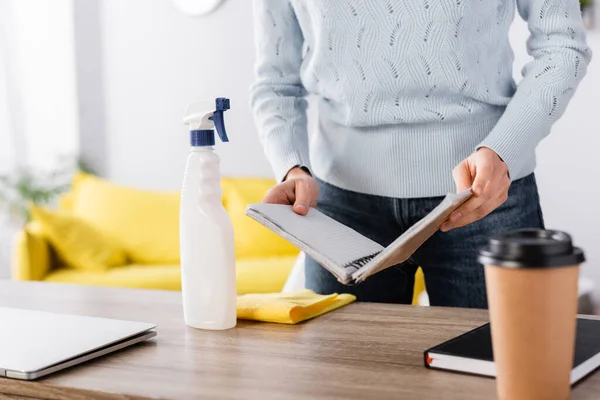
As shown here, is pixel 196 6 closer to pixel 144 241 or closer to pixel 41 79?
pixel 41 79

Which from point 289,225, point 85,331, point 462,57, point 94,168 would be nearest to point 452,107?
point 462,57

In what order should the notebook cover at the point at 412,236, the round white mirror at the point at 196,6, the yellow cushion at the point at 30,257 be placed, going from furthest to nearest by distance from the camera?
1. the round white mirror at the point at 196,6
2. the yellow cushion at the point at 30,257
3. the notebook cover at the point at 412,236

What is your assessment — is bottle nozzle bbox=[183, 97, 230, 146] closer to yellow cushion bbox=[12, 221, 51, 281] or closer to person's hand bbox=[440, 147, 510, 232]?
person's hand bbox=[440, 147, 510, 232]

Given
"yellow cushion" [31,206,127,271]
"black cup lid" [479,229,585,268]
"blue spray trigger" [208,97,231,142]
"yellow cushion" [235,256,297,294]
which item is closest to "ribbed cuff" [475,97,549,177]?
"blue spray trigger" [208,97,231,142]

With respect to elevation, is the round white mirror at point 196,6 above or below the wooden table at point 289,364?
above

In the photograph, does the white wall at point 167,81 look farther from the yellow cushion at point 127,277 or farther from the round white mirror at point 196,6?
the yellow cushion at point 127,277

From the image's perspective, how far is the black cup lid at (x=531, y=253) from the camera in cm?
62

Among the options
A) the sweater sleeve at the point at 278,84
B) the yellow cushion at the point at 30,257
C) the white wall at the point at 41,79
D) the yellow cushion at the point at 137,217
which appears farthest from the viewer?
the white wall at the point at 41,79

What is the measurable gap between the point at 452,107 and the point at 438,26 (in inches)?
5.1

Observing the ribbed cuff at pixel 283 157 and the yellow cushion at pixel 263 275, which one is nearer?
the ribbed cuff at pixel 283 157

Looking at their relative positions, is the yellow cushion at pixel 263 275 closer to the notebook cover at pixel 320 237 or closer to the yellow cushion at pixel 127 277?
the yellow cushion at pixel 127 277

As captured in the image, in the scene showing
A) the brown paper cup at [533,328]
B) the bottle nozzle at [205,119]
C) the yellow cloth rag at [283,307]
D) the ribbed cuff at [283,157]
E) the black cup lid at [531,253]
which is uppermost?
the bottle nozzle at [205,119]

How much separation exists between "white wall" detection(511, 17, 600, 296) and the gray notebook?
8.06 feet

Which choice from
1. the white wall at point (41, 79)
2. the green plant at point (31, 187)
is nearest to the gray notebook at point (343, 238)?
the green plant at point (31, 187)
